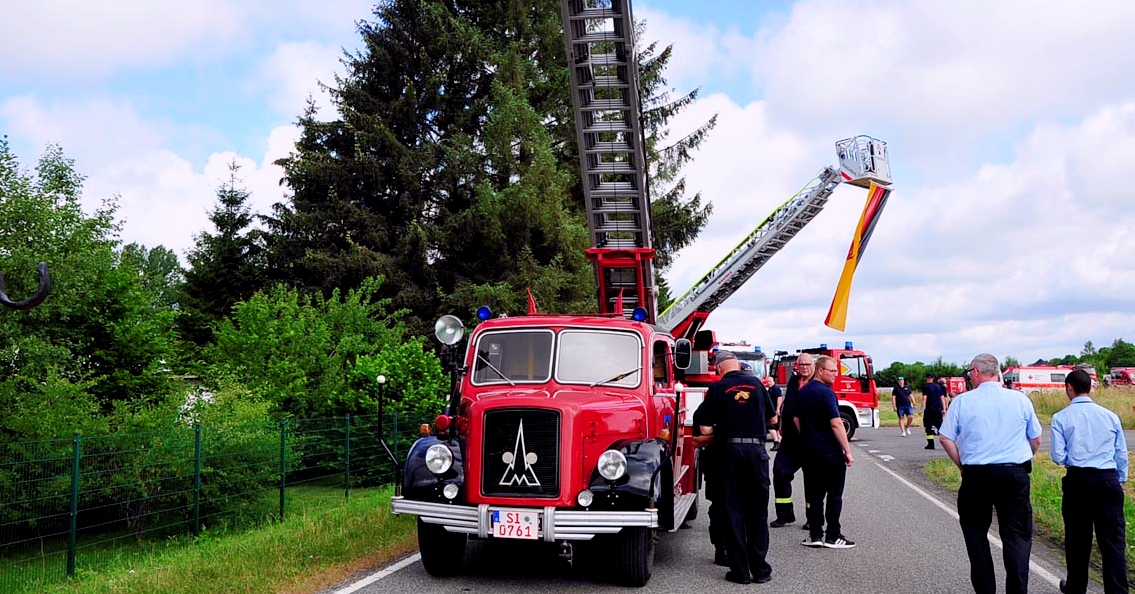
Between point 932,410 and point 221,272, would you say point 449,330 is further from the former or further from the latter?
point 221,272

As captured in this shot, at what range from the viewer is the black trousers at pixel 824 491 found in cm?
934

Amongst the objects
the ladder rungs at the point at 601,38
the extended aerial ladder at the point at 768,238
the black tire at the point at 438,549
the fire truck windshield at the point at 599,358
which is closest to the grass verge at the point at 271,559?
the black tire at the point at 438,549

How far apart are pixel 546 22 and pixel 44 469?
25988 mm

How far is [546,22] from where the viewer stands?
33.5 m

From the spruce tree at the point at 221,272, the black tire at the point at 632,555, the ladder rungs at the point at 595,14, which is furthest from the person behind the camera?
the spruce tree at the point at 221,272

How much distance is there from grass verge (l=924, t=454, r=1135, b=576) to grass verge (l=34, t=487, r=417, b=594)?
674 centimetres

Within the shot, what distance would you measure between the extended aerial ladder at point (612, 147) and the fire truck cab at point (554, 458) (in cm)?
631

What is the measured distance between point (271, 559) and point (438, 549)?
172 centimetres

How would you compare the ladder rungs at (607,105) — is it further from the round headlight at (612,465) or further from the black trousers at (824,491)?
the round headlight at (612,465)

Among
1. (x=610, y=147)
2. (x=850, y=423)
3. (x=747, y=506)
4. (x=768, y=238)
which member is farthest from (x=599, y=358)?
(x=850, y=423)

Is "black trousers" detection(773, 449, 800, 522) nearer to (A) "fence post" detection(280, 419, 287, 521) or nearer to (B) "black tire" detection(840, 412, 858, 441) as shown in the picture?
(A) "fence post" detection(280, 419, 287, 521)

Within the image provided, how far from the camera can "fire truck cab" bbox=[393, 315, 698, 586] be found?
7273mm

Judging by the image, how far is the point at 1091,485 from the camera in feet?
22.6

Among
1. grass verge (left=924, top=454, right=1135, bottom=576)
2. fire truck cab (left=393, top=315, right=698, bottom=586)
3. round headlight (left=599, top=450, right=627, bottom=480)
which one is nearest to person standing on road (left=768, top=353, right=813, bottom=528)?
fire truck cab (left=393, top=315, right=698, bottom=586)
